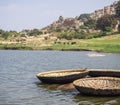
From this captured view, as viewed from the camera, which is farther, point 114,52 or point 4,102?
point 114,52

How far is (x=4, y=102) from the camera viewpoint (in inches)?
893

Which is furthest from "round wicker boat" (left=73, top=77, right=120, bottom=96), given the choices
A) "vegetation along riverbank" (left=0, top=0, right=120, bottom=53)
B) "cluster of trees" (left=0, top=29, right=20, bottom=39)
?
"cluster of trees" (left=0, top=29, right=20, bottom=39)

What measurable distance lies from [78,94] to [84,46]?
70.0m

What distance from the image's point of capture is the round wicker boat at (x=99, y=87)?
23.3 meters

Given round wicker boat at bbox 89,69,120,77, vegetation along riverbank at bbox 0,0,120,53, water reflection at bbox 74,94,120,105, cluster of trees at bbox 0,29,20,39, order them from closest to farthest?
water reflection at bbox 74,94,120,105
round wicker boat at bbox 89,69,120,77
vegetation along riverbank at bbox 0,0,120,53
cluster of trees at bbox 0,29,20,39

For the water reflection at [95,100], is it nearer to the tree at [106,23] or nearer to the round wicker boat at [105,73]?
the round wicker boat at [105,73]

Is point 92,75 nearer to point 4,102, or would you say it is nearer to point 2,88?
point 2,88

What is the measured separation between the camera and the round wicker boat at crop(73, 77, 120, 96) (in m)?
23.3

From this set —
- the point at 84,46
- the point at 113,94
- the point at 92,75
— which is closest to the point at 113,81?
the point at 113,94

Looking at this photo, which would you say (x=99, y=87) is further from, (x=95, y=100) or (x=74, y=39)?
(x=74, y=39)

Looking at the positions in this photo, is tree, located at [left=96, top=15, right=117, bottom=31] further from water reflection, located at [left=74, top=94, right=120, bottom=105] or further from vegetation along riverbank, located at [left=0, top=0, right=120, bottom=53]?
water reflection, located at [left=74, top=94, right=120, bottom=105]

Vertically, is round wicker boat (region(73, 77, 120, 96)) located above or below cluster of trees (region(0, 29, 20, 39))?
below

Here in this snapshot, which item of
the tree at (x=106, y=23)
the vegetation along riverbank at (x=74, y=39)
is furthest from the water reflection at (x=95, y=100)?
the tree at (x=106, y=23)

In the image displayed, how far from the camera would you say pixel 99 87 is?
2502cm
